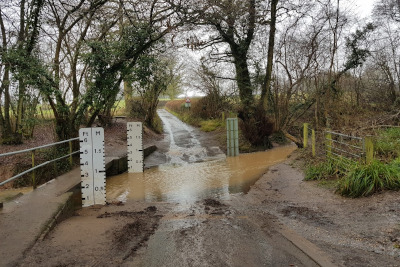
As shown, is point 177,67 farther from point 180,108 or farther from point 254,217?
point 254,217

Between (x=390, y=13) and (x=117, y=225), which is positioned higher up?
(x=390, y=13)

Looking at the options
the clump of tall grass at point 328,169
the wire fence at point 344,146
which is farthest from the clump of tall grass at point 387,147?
the clump of tall grass at point 328,169

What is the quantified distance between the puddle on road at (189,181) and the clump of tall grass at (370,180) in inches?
106

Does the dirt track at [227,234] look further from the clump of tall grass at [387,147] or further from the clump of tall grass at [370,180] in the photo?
the clump of tall grass at [387,147]

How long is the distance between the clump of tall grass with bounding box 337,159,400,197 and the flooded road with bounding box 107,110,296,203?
267cm

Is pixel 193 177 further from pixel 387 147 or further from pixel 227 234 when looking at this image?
pixel 227 234

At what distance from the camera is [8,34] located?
12961 millimetres

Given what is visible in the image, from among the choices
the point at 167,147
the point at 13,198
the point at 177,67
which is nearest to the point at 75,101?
the point at 13,198

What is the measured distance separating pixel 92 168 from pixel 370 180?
5368 millimetres

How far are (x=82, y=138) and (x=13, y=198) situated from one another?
162 centimetres

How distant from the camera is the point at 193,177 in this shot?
11.0 m

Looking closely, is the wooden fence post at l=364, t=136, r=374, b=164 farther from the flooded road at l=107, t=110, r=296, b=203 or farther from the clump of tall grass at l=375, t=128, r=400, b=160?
the flooded road at l=107, t=110, r=296, b=203

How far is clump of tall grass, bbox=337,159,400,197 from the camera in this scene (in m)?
6.21

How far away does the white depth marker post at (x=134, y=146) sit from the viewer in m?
11.8
